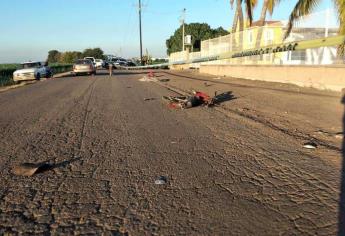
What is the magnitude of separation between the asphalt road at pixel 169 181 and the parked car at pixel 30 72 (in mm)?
24053

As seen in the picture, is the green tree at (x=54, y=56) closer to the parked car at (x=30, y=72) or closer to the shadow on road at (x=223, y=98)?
the parked car at (x=30, y=72)

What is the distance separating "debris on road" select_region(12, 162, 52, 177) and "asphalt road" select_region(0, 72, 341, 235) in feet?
0.35

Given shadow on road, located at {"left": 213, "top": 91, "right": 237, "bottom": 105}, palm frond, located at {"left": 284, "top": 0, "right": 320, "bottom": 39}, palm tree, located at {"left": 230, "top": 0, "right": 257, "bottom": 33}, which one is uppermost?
palm tree, located at {"left": 230, "top": 0, "right": 257, "bottom": 33}

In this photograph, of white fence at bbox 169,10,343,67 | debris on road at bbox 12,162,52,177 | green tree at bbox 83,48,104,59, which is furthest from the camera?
green tree at bbox 83,48,104,59

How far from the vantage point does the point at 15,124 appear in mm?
8914

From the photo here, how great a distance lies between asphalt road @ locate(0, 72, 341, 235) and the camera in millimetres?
3523

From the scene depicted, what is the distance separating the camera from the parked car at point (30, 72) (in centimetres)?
3034

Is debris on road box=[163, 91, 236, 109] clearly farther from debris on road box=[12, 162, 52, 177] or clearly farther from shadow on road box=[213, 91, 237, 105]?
debris on road box=[12, 162, 52, 177]

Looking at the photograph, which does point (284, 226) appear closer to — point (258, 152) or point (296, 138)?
point (258, 152)

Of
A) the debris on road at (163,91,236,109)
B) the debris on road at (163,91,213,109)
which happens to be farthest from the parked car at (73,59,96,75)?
the debris on road at (163,91,213,109)

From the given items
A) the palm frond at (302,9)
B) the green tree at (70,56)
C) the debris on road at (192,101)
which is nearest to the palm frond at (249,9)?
the palm frond at (302,9)

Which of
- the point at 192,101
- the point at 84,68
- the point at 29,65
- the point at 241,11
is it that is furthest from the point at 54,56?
the point at 192,101

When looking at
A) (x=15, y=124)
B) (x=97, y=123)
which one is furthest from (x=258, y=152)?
(x=15, y=124)

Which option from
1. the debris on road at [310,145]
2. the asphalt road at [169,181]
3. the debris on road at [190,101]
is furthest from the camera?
the debris on road at [190,101]
